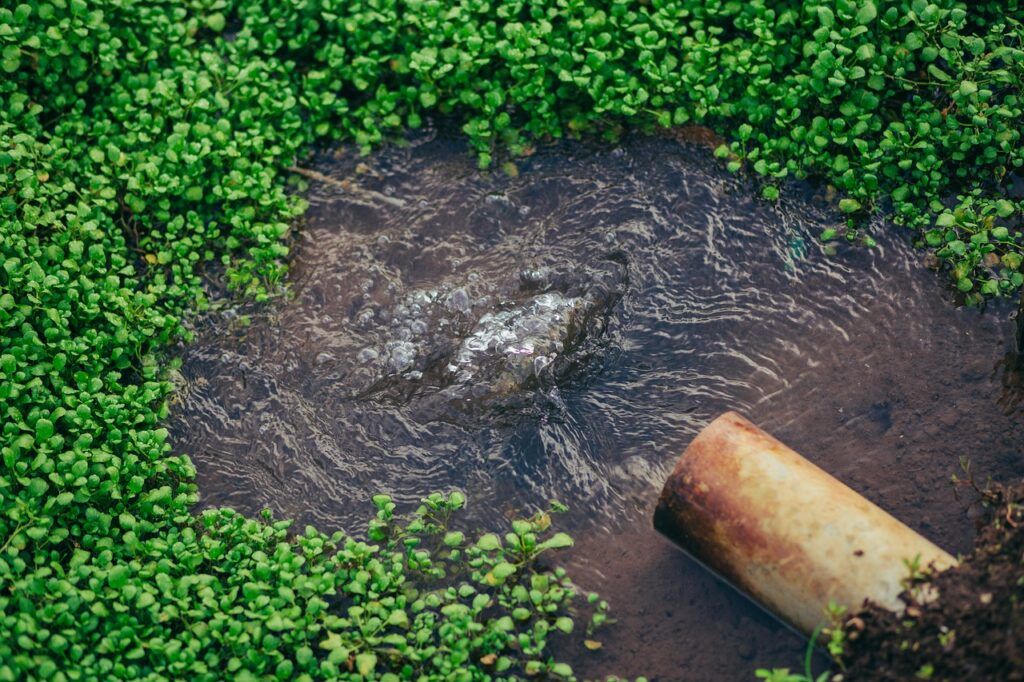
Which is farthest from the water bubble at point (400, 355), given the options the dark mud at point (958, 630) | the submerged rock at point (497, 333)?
the dark mud at point (958, 630)

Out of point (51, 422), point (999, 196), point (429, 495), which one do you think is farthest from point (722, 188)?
point (51, 422)

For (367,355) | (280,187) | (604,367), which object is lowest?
(367,355)

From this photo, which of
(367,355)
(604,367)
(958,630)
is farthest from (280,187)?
(958,630)

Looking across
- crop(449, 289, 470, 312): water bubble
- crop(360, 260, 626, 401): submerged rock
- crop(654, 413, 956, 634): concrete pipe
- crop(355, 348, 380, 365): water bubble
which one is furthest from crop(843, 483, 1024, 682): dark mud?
crop(355, 348, 380, 365): water bubble

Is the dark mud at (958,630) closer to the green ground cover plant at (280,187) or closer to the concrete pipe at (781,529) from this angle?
the concrete pipe at (781,529)

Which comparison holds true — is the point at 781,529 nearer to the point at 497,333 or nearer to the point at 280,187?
the point at 497,333

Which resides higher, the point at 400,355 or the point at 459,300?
the point at 459,300
